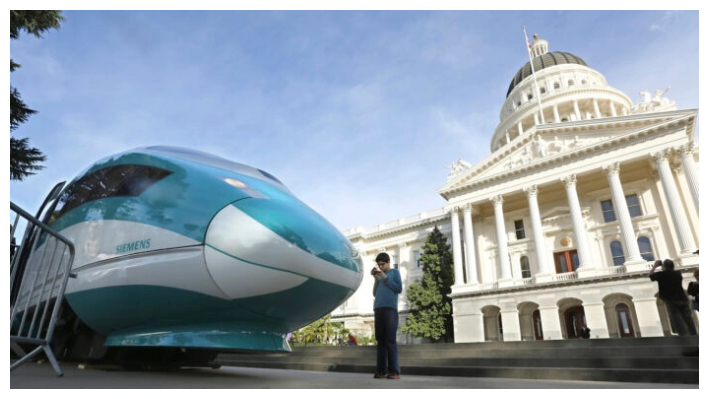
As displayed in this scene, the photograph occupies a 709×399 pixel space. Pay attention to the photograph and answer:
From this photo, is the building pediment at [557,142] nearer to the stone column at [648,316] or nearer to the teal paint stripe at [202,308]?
the stone column at [648,316]

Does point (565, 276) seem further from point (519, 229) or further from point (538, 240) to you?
point (519, 229)

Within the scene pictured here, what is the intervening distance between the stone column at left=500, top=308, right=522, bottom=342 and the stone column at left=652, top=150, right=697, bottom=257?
9.90m

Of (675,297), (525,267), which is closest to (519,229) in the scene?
(525,267)

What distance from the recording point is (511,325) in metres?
26.8

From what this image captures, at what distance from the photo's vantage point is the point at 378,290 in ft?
15.5

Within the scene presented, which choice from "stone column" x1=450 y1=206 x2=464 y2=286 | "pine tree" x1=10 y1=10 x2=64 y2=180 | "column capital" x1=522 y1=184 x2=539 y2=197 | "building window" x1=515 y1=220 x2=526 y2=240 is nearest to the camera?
"pine tree" x1=10 y1=10 x2=64 y2=180

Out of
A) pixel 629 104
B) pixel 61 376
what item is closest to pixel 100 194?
pixel 61 376

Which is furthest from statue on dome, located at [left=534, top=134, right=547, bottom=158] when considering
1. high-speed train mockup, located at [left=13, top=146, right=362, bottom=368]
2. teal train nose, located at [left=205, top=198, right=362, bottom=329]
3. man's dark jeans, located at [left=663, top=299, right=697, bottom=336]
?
teal train nose, located at [left=205, top=198, right=362, bottom=329]

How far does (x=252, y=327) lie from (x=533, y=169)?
29.6 m

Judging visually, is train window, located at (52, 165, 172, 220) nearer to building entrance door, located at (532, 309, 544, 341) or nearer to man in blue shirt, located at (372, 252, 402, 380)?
man in blue shirt, located at (372, 252, 402, 380)

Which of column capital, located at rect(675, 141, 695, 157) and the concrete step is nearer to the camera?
the concrete step

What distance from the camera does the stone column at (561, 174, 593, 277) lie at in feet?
84.4

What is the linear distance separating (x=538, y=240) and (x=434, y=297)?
9414 mm

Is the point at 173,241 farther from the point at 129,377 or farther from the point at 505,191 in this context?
the point at 505,191
